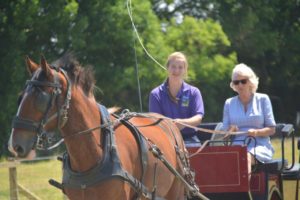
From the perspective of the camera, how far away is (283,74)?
3256 cm

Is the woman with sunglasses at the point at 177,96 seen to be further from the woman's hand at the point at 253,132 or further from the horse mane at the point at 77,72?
the horse mane at the point at 77,72

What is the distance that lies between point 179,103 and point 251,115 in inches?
29.9

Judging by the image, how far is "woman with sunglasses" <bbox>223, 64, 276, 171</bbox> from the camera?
6.81m

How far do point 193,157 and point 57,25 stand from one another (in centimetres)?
1734

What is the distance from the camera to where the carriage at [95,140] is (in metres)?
4.54

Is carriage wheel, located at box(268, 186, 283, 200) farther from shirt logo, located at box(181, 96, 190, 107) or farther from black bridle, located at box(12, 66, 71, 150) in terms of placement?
black bridle, located at box(12, 66, 71, 150)

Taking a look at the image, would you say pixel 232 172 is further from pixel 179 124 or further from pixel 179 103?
pixel 179 103

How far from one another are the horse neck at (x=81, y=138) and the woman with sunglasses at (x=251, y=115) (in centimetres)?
223

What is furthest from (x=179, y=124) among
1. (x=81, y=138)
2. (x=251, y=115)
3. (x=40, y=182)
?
(x=40, y=182)

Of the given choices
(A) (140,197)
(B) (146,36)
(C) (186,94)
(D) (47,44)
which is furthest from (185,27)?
(A) (140,197)

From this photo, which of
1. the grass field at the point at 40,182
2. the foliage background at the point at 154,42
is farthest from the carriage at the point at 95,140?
the foliage background at the point at 154,42

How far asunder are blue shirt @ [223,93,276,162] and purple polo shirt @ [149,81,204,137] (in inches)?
18.5

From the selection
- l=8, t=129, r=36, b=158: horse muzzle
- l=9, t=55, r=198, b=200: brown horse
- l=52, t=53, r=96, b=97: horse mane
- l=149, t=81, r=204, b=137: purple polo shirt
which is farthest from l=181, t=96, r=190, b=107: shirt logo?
l=8, t=129, r=36, b=158: horse muzzle

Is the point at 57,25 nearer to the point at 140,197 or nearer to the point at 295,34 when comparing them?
the point at 295,34
